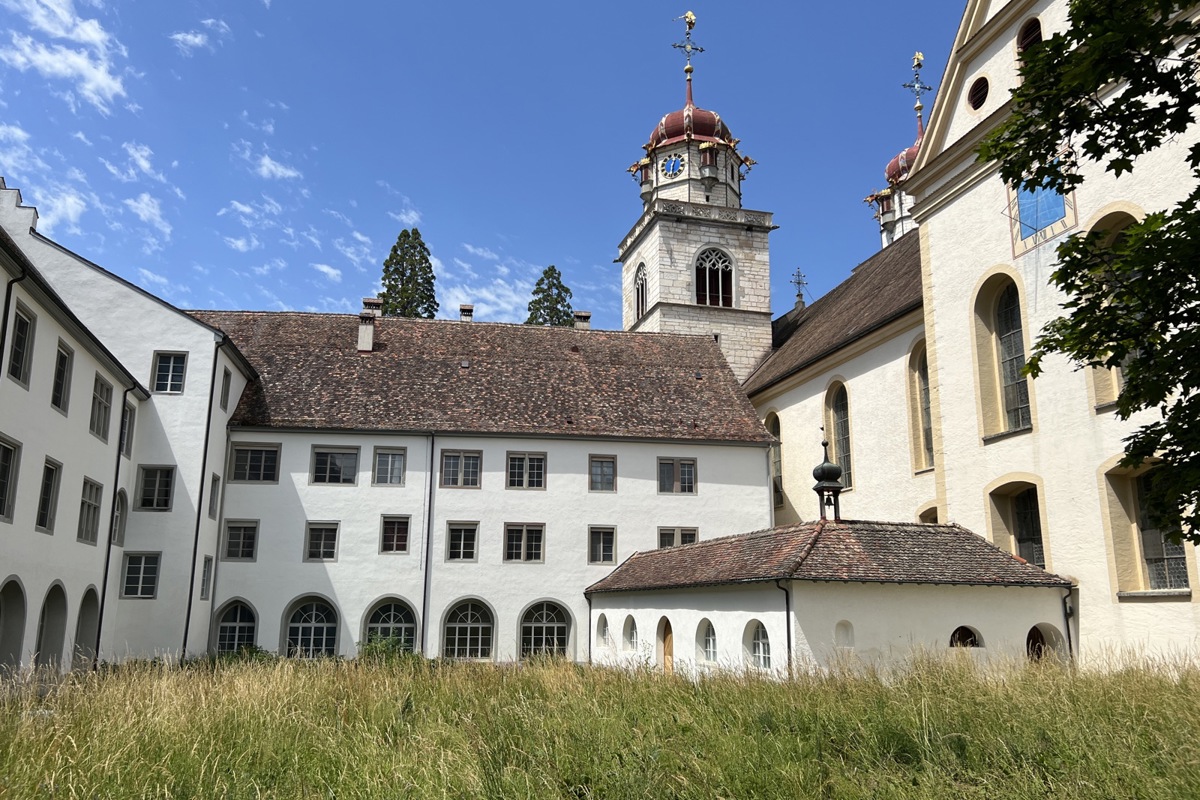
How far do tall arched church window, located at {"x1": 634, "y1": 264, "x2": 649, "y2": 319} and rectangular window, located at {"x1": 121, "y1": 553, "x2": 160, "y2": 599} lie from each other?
27198mm

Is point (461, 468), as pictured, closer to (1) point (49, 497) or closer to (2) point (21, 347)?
(1) point (49, 497)

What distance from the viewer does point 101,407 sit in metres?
22.7

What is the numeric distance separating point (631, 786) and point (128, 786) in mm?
3858

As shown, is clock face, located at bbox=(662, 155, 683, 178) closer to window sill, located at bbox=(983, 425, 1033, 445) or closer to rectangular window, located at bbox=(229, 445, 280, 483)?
rectangular window, located at bbox=(229, 445, 280, 483)

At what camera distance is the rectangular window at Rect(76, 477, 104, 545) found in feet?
71.1

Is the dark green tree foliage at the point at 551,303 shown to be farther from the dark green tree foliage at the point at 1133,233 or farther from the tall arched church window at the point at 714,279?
the dark green tree foliage at the point at 1133,233

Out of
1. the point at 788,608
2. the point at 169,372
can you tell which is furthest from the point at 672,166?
the point at 788,608

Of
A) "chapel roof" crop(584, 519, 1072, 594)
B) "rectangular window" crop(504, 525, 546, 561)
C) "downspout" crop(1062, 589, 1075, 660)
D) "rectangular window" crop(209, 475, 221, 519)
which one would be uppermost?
"rectangular window" crop(209, 475, 221, 519)

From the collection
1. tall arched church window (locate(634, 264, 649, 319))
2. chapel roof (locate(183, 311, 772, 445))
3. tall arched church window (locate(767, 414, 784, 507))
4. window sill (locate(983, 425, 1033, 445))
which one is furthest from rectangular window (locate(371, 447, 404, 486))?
tall arched church window (locate(634, 264, 649, 319))

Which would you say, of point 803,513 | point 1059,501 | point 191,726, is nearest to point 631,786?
point 191,726

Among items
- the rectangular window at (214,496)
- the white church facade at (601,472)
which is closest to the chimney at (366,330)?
the white church facade at (601,472)

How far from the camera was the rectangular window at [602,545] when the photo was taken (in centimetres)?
3067

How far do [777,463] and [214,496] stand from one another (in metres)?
19.2

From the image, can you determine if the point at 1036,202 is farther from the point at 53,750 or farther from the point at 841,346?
the point at 53,750
